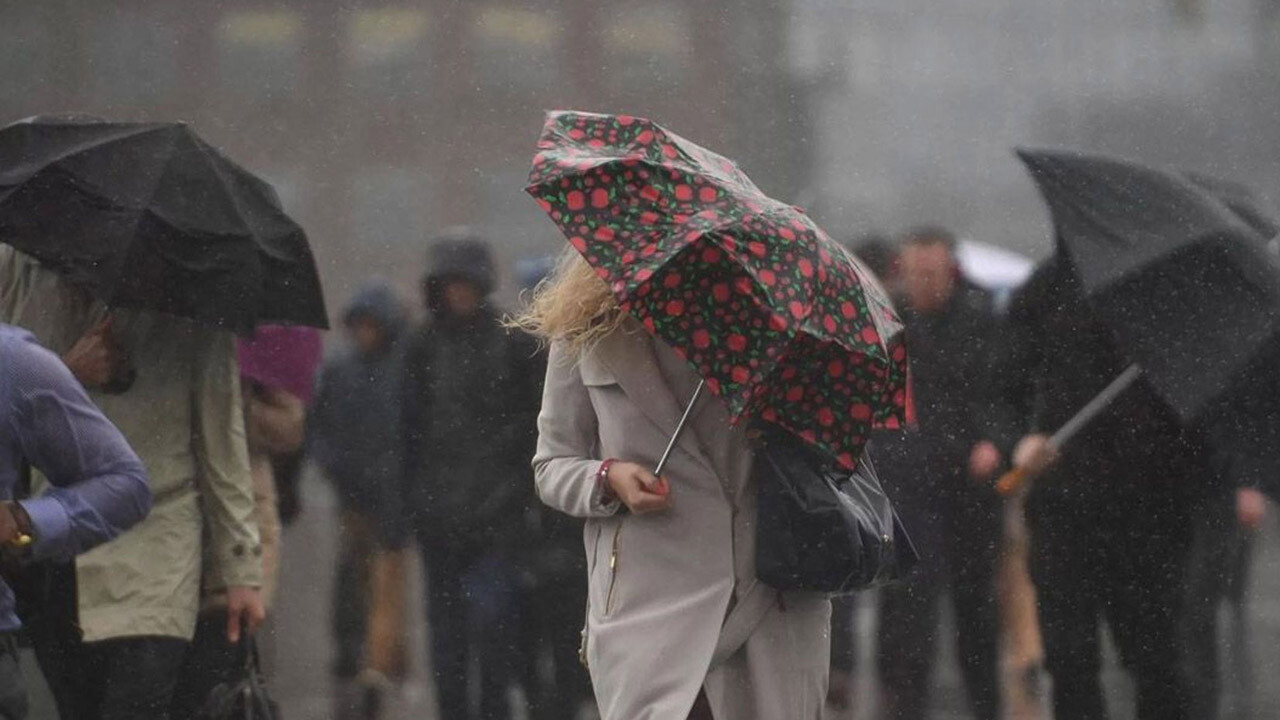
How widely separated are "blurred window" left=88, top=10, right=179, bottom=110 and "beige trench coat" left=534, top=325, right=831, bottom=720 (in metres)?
2.86

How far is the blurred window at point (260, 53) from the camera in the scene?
7.39m

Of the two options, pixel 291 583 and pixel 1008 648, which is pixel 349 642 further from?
pixel 1008 648

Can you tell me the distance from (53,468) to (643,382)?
1.26 meters

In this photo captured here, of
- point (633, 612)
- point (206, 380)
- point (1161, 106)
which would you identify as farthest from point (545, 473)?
point (1161, 106)

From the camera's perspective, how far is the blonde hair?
4969 mm

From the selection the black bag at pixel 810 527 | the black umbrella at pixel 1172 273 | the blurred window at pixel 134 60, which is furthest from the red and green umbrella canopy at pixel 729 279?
the blurred window at pixel 134 60

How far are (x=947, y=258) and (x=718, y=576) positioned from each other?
2.58m

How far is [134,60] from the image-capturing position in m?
7.44

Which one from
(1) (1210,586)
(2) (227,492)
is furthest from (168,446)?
(1) (1210,586)

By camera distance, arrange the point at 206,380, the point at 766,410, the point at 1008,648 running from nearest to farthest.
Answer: the point at 766,410, the point at 206,380, the point at 1008,648

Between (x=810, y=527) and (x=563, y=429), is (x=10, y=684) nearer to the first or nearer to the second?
(x=563, y=429)

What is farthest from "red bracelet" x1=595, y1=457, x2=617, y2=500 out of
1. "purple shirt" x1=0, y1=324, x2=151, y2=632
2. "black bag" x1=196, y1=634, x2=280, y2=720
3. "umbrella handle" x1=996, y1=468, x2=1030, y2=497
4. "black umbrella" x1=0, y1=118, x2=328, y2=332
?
"umbrella handle" x1=996, y1=468, x2=1030, y2=497

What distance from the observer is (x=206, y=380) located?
688 centimetres

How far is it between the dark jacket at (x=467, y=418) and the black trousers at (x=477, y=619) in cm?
7
